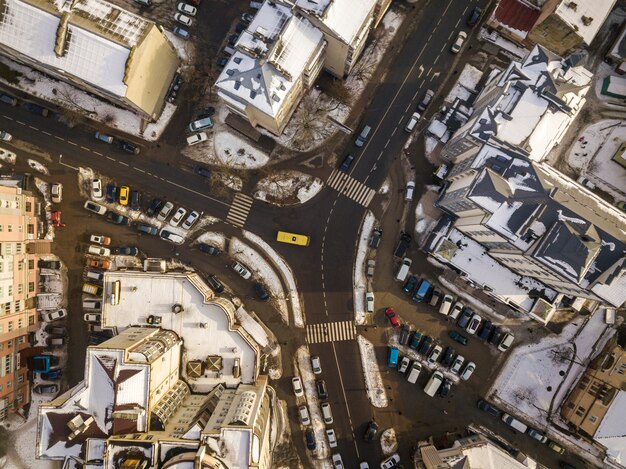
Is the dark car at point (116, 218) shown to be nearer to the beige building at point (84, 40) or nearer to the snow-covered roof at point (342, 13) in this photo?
the beige building at point (84, 40)

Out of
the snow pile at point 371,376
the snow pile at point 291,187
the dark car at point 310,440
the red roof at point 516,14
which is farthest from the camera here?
the snow pile at point 291,187

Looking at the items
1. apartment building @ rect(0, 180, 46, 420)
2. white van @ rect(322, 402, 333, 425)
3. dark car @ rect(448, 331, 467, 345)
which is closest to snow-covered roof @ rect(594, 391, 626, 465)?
dark car @ rect(448, 331, 467, 345)

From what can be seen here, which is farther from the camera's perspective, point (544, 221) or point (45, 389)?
point (45, 389)

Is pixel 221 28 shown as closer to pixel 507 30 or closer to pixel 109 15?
pixel 109 15

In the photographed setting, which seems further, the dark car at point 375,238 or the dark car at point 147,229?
the dark car at point 375,238

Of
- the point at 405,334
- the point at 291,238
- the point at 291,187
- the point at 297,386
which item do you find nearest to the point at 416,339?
the point at 405,334

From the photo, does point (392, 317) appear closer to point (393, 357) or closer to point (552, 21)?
point (393, 357)

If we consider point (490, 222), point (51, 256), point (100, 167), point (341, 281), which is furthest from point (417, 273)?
point (51, 256)

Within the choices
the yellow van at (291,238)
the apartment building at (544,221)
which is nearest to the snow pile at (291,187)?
the yellow van at (291,238)
